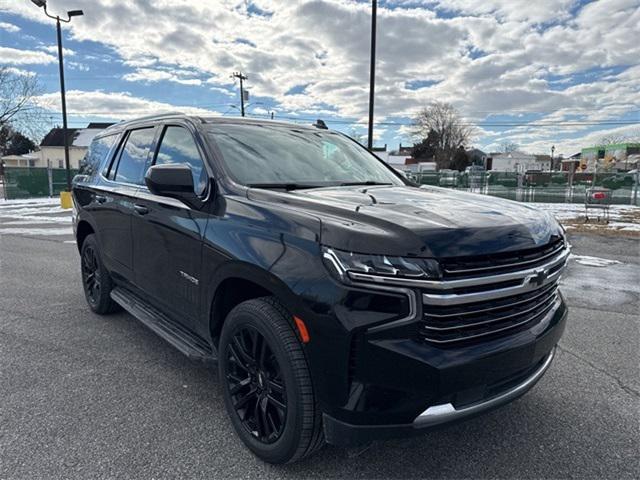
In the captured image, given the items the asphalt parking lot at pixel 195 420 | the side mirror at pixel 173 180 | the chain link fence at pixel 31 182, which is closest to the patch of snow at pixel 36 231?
the asphalt parking lot at pixel 195 420

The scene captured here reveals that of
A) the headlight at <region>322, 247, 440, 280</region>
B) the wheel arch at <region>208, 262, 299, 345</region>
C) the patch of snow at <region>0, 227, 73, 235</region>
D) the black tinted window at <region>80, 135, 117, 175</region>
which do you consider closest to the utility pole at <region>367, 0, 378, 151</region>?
the patch of snow at <region>0, 227, 73, 235</region>

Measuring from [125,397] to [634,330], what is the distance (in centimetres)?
473

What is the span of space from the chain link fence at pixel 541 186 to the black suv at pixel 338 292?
16.9 m

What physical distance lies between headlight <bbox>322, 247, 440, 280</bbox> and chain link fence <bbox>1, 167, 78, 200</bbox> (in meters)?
26.5

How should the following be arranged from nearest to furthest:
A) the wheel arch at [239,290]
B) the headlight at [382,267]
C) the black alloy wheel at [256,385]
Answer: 1. the headlight at [382,267]
2. the wheel arch at [239,290]
3. the black alloy wheel at [256,385]

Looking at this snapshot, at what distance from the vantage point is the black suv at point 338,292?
1961 millimetres

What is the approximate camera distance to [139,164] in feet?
12.8

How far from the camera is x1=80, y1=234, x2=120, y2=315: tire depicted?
4612 mm

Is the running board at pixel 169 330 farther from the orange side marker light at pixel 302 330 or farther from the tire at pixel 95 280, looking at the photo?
the orange side marker light at pixel 302 330

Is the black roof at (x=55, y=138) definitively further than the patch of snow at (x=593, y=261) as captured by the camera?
Yes

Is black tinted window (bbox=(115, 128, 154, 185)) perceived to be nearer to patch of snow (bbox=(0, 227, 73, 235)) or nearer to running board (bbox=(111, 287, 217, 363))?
running board (bbox=(111, 287, 217, 363))

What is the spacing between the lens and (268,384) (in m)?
2.40

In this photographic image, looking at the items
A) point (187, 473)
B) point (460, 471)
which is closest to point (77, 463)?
point (187, 473)

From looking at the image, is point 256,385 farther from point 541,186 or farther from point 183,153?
point 541,186
